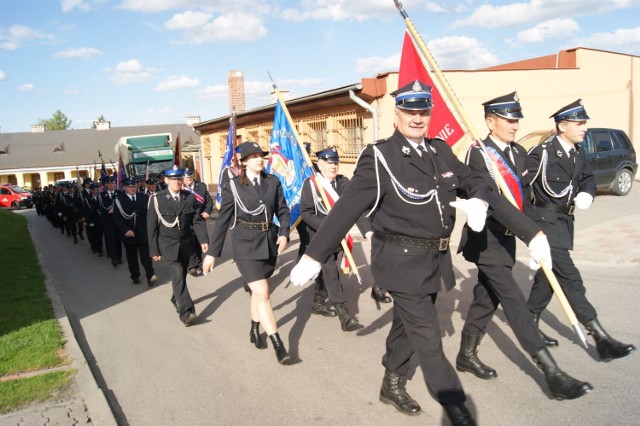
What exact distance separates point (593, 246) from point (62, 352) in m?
8.21

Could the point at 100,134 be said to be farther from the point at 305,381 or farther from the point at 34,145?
the point at 305,381

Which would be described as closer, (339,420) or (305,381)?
(339,420)

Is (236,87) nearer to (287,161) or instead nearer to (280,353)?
(287,161)

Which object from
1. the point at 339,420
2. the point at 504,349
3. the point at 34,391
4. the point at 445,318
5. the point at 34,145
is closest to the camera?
the point at 339,420

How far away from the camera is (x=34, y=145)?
209 feet

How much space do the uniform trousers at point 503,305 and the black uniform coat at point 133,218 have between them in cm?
705

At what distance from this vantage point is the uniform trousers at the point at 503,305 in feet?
13.2

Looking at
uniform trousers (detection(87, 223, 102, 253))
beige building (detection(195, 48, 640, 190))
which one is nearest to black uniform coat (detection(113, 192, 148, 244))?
uniform trousers (detection(87, 223, 102, 253))

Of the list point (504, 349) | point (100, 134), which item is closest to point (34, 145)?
point (100, 134)

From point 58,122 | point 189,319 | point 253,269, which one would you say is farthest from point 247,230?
point 58,122

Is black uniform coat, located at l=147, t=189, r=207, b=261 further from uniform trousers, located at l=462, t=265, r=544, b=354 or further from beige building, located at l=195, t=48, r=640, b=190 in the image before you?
beige building, located at l=195, t=48, r=640, b=190

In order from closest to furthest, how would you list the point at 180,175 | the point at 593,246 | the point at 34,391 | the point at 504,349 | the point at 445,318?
the point at 34,391 → the point at 504,349 → the point at 445,318 → the point at 180,175 → the point at 593,246

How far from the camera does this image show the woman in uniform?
5570 millimetres

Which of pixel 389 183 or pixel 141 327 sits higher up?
pixel 389 183
